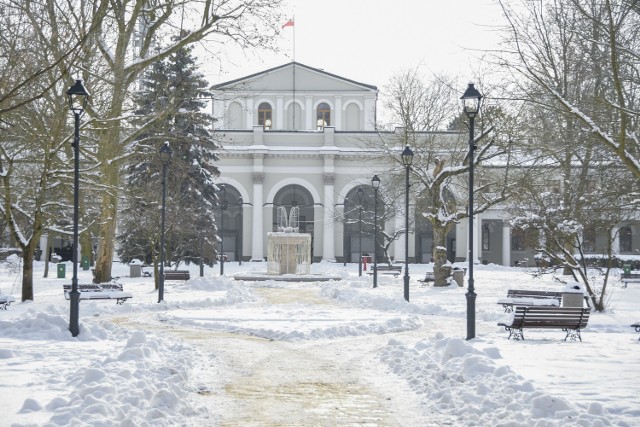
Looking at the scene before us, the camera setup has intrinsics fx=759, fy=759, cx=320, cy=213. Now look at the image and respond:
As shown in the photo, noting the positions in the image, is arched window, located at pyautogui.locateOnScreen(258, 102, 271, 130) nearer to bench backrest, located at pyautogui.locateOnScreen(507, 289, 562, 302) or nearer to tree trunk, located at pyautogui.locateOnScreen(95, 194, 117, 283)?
tree trunk, located at pyautogui.locateOnScreen(95, 194, 117, 283)

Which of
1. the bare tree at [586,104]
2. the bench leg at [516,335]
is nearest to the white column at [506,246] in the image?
the bare tree at [586,104]

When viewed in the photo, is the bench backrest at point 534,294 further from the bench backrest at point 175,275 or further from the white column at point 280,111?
the white column at point 280,111

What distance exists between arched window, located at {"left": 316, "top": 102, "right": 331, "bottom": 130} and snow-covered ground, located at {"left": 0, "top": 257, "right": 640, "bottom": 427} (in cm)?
4417

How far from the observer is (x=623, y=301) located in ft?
84.8

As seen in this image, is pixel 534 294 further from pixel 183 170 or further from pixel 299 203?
pixel 299 203

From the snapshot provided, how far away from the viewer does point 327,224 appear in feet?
195

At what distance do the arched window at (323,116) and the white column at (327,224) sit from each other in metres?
5.62

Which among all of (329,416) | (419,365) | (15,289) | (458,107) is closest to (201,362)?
(419,365)

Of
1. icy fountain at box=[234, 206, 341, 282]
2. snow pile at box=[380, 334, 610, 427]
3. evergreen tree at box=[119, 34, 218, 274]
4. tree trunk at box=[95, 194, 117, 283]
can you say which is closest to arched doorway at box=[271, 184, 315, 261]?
evergreen tree at box=[119, 34, 218, 274]

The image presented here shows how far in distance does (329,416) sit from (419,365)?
3517mm

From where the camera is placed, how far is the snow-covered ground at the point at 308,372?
8086mm

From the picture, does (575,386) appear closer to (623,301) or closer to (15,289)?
(623,301)

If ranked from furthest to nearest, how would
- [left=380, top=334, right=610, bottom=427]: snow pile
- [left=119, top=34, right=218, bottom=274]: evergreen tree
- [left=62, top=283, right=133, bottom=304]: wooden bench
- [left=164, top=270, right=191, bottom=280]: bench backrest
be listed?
1. [left=119, top=34, right=218, bottom=274]: evergreen tree
2. [left=164, top=270, right=191, bottom=280]: bench backrest
3. [left=62, top=283, right=133, bottom=304]: wooden bench
4. [left=380, top=334, right=610, bottom=427]: snow pile

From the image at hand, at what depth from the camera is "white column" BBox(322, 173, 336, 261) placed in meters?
59.5
